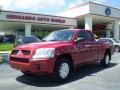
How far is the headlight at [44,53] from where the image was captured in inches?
315

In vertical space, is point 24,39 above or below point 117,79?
above

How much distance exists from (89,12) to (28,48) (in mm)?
33204

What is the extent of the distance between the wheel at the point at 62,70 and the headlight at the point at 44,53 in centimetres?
45

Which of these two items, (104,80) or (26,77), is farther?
(26,77)

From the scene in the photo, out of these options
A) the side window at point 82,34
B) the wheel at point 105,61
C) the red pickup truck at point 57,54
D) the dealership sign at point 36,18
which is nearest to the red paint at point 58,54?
the red pickup truck at point 57,54

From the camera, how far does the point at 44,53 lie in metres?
8.05

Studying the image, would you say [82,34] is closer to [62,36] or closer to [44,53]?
[62,36]

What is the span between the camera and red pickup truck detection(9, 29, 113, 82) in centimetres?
796

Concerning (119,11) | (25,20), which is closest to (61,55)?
(25,20)

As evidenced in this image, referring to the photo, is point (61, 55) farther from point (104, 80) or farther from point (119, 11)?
point (119, 11)

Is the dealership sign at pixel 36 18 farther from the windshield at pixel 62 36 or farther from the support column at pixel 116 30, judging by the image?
the windshield at pixel 62 36

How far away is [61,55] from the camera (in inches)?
336

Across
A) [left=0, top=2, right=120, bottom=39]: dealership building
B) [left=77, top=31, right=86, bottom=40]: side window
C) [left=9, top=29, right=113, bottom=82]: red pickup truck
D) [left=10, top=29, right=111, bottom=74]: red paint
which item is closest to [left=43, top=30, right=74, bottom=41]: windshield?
[left=9, top=29, right=113, bottom=82]: red pickup truck

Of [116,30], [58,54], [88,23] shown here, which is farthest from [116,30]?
[58,54]
